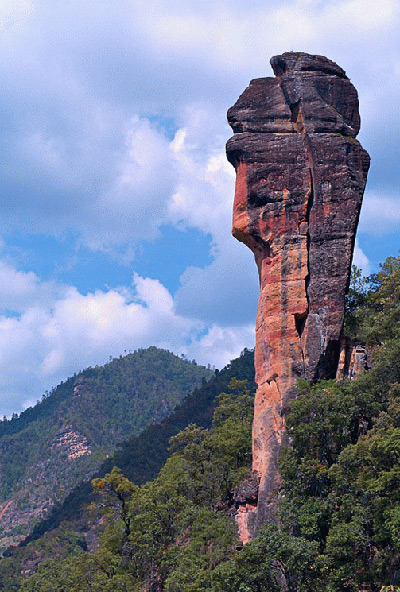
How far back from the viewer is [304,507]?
90.9 feet

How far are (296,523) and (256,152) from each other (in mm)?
15715

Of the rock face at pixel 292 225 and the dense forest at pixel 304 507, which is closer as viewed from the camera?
the dense forest at pixel 304 507

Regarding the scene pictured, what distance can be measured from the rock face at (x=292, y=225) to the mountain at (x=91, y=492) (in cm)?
4405

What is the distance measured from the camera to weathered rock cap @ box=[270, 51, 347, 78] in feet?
117

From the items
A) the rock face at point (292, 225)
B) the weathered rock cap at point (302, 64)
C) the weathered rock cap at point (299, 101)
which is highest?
the weathered rock cap at point (302, 64)

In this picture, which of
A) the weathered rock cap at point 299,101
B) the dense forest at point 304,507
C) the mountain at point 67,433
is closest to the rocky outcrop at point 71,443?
the mountain at point 67,433

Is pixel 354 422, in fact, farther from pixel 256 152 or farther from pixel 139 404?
pixel 139 404

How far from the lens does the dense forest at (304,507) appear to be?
991 inches

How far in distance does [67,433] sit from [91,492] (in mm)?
61536

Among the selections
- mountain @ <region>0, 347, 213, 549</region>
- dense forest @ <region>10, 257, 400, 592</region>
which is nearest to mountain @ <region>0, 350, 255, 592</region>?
mountain @ <region>0, 347, 213, 549</region>

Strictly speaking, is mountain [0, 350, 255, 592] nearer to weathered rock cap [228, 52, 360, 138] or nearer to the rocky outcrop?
the rocky outcrop

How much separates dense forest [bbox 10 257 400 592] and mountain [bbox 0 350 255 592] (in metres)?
38.7

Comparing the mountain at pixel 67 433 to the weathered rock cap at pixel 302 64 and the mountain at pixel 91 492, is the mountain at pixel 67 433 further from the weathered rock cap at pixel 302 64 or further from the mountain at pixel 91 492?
the weathered rock cap at pixel 302 64

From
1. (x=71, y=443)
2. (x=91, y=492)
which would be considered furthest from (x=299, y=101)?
(x=71, y=443)
